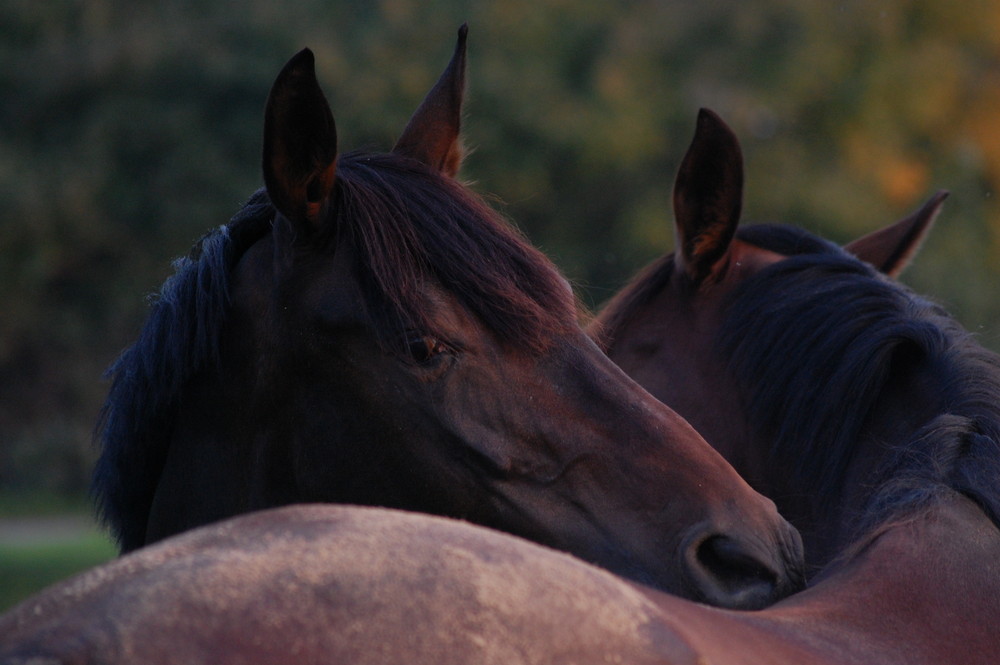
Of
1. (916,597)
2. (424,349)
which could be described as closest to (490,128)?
(424,349)

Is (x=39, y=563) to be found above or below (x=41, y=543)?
above

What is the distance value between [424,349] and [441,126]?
0.82 meters

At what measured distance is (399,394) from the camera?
256cm

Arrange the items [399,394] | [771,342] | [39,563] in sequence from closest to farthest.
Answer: [399,394], [771,342], [39,563]

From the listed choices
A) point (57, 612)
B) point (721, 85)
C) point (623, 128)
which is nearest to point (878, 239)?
point (57, 612)

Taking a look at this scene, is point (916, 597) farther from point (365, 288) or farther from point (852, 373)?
point (365, 288)

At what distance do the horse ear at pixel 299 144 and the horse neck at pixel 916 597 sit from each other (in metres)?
1.36

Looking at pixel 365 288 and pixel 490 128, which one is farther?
pixel 490 128

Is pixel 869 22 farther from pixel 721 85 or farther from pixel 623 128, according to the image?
pixel 623 128

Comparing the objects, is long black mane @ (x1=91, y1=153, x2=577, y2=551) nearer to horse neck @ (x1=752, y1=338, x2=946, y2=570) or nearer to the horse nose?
the horse nose

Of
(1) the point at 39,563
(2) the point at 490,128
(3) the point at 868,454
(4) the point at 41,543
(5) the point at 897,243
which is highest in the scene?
(5) the point at 897,243

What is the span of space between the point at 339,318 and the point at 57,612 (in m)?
1.37

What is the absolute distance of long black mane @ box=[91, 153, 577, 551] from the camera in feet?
8.51

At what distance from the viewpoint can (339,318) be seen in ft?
8.63
